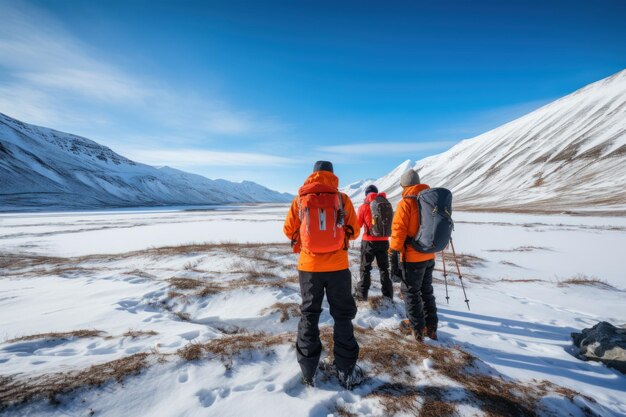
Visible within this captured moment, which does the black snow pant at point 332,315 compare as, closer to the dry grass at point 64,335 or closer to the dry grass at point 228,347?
the dry grass at point 228,347

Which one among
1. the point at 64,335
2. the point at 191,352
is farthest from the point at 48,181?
the point at 191,352

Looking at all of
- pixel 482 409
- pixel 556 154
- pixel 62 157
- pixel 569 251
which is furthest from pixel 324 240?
pixel 62 157

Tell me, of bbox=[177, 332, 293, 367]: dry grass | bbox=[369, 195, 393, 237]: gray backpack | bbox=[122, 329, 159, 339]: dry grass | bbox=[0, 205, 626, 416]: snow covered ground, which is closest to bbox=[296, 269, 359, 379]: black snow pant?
bbox=[0, 205, 626, 416]: snow covered ground

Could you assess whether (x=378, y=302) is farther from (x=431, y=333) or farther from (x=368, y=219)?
(x=368, y=219)

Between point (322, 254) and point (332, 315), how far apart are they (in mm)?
944

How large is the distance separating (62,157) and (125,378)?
9802 inches

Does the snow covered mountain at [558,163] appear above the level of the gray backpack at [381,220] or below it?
above

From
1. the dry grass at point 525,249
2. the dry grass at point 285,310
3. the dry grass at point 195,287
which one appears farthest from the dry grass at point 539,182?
the dry grass at point 195,287

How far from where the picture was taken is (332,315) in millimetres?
4148

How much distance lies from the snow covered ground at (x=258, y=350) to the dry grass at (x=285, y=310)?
33 mm

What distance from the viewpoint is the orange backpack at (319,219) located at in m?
4.18

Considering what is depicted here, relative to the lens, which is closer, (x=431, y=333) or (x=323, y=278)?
(x=323, y=278)

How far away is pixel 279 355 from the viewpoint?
15.0ft

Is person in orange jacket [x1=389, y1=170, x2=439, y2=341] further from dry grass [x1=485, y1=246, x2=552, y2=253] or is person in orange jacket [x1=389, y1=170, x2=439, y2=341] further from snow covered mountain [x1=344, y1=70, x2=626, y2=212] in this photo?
snow covered mountain [x1=344, y1=70, x2=626, y2=212]
